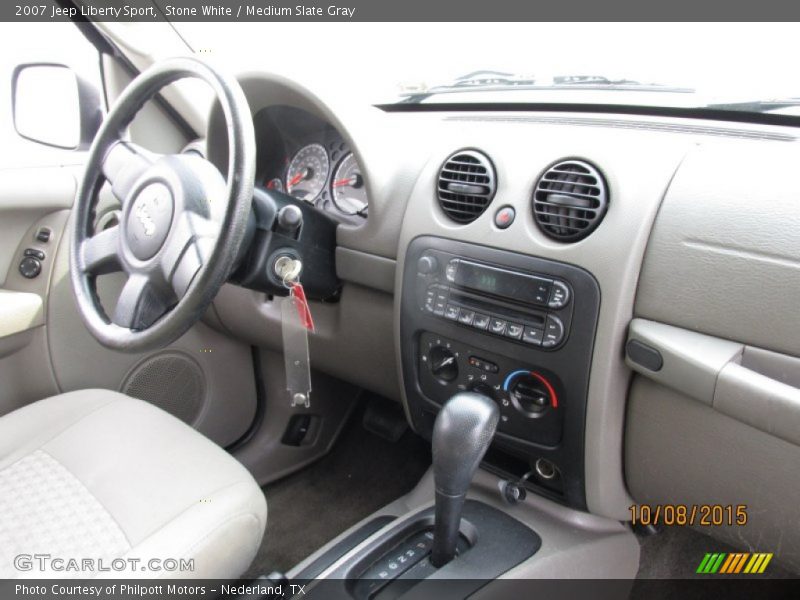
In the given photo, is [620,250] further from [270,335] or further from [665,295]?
[270,335]

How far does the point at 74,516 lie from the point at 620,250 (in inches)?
34.6

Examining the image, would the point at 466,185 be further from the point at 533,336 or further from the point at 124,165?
the point at 124,165

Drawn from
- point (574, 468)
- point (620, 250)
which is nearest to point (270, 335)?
point (574, 468)

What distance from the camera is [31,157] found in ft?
4.83

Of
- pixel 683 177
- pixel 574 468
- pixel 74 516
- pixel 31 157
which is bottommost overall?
pixel 74 516

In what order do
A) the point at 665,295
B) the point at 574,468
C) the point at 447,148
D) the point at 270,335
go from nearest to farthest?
1. the point at 665,295
2. the point at 574,468
3. the point at 447,148
4. the point at 270,335

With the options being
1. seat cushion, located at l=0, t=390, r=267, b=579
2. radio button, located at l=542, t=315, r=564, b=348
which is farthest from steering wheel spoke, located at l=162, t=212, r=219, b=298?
radio button, located at l=542, t=315, r=564, b=348

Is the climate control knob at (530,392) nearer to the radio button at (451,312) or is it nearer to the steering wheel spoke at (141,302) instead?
the radio button at (451,312)

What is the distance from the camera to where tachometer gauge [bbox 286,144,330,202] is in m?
1.33

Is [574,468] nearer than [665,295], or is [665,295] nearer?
[665,295]

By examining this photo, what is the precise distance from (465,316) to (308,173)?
55 centimetres

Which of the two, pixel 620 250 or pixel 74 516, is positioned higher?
pixel 620 250

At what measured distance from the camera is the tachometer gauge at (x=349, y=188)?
1.26 metres

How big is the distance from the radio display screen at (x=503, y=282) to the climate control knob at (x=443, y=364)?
139 millimetres
